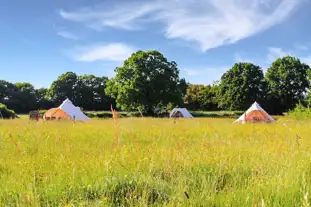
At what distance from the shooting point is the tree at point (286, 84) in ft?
158

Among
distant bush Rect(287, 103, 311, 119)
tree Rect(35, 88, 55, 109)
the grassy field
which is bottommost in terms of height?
the grassy field

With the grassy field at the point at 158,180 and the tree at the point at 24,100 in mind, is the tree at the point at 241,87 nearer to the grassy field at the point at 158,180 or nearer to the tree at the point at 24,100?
the tree at the point at 24,100

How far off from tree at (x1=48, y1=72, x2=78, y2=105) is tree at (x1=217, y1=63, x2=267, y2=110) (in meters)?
31.8

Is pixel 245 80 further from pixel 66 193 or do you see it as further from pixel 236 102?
pixel 66 193

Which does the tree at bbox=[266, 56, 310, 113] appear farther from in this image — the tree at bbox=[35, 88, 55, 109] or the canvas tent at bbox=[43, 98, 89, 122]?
the tree at bbox=[35, 88, 55, 109]

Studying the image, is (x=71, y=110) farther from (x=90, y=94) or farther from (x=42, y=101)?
(x=90, y=94)

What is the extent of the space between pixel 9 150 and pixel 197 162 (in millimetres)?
3173

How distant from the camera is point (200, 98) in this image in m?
64.4

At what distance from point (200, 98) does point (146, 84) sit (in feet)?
89.6

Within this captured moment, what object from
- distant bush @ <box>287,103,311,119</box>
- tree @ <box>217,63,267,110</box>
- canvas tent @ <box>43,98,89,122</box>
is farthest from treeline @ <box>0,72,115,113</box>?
distant bush @ <box>287,103,311,119</box>

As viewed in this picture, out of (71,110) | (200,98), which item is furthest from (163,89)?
(200,98)

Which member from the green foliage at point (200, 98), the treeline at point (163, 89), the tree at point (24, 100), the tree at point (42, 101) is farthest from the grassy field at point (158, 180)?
the tree at point (42, 101)

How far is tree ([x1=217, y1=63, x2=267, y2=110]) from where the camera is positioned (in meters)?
48.0

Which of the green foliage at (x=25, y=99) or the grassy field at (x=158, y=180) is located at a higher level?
the green foliage at (x=25, y=99)
